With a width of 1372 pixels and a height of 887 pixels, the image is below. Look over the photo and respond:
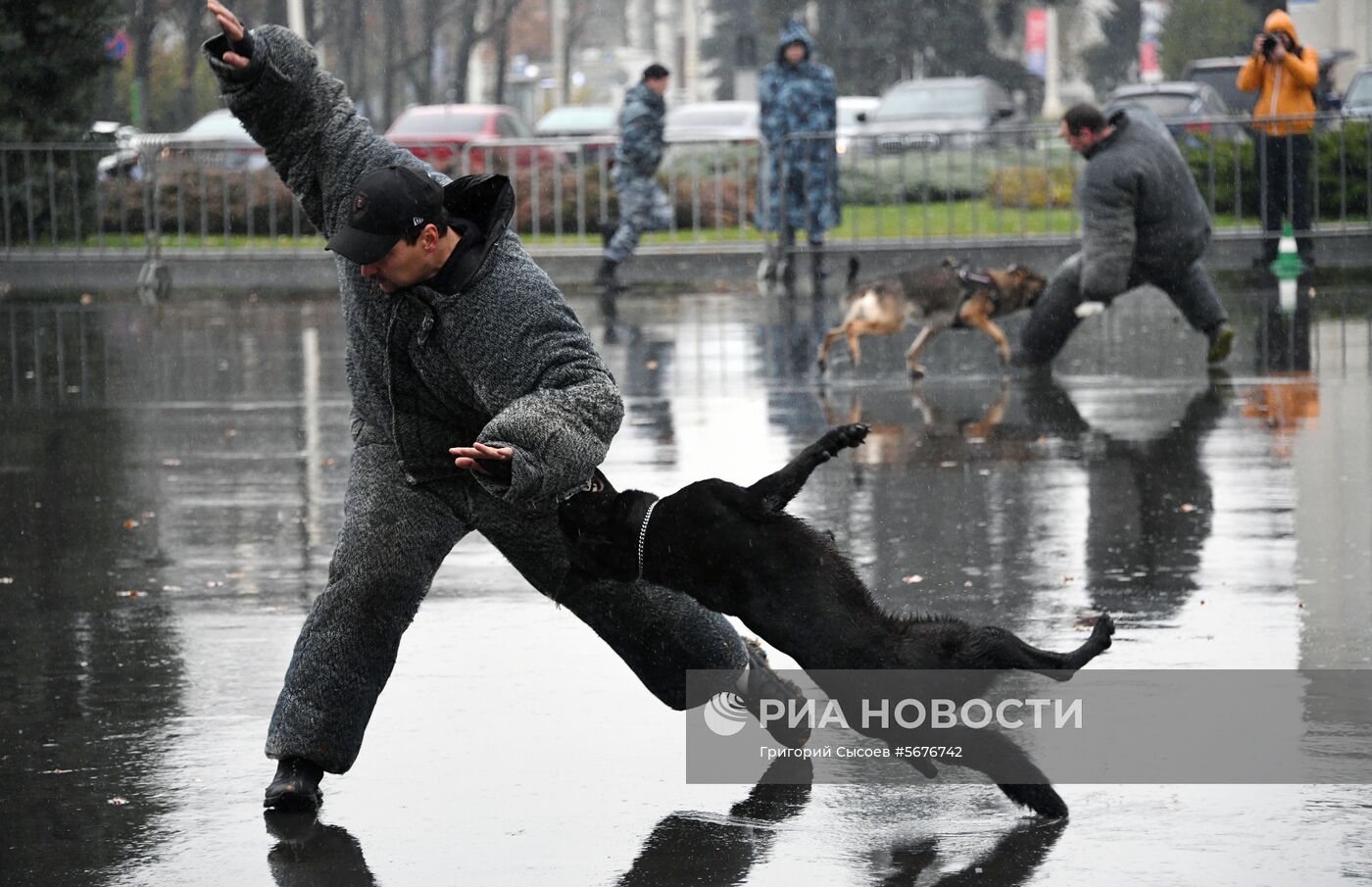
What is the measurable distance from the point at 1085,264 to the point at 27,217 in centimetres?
1126

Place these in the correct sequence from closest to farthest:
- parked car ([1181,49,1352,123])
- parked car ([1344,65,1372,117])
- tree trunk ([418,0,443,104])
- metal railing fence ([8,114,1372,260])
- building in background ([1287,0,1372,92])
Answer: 1. metal railing fence ([8,114,1372,260])
2. parked car ([1344,65,1372,117])
3. parked car ([1181,49,1352,123])
4. building in background ([1287,0,1372,92])
5. tree trunk ([418,0,443,104])

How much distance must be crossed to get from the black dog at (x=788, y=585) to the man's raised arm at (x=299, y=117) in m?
0.95

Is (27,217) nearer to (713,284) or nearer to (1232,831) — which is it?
(713,284)

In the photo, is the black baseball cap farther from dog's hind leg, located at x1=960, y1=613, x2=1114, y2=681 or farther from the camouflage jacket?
the camouflage jacket

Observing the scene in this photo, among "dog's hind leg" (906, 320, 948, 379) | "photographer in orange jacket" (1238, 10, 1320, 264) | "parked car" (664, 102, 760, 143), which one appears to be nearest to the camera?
"dog's hind leg" (906, 320, 948, 379)

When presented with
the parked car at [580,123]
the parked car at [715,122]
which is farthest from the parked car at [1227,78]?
the parked car at [580,123]

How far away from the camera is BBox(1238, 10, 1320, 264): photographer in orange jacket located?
17188 mm

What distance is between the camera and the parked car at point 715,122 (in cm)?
3278

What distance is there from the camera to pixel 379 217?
4336mm

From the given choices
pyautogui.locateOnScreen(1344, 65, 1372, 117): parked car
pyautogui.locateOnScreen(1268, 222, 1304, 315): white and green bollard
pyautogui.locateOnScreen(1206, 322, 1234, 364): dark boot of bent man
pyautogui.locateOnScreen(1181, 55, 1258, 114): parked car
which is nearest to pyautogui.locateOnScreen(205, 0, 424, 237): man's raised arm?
pyautogui.locateOnScreen(1206, 322, 1234, 364): dark boot of bent man

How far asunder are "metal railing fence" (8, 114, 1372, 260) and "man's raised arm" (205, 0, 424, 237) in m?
12.8

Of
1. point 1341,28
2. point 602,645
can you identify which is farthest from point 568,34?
point 602,645

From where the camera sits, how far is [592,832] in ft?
15.0

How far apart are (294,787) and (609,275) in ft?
45.5
